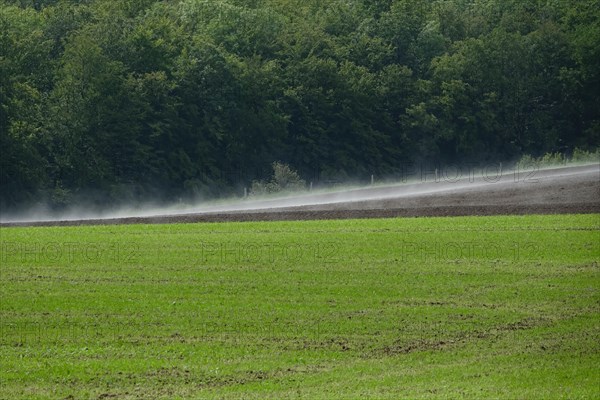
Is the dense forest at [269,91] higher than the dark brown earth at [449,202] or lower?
higher

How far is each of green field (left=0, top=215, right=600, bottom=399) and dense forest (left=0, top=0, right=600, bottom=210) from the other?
30173 mm

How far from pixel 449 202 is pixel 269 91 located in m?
36.0

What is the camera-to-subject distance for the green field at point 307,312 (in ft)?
63.1

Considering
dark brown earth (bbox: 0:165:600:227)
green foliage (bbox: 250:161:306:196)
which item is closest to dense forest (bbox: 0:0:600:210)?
green foliage (bbox: 250:161:306:196)

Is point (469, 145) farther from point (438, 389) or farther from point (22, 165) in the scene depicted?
point (438, 389)

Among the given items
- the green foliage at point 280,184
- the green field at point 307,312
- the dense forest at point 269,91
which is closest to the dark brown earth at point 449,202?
the green field at point 307,312

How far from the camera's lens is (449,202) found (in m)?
50.2

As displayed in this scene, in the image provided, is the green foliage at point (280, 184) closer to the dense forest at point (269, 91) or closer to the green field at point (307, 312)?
the dense forest at point (269, 91)

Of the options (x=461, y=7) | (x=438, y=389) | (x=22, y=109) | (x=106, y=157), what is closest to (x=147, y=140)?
(x=106, y=157)

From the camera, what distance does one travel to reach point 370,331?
23.4 metres

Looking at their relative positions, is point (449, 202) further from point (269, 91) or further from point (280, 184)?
point (269, 91)

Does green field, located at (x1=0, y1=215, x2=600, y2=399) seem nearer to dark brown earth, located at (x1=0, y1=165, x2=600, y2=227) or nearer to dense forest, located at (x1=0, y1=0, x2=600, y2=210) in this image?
dark brown earth, located at (x1=0, y1=165, x2=600, y2=227)

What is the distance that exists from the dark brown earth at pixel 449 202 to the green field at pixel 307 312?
14.2 ft

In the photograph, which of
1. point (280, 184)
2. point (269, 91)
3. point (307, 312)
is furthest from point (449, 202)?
point (269, 91)
